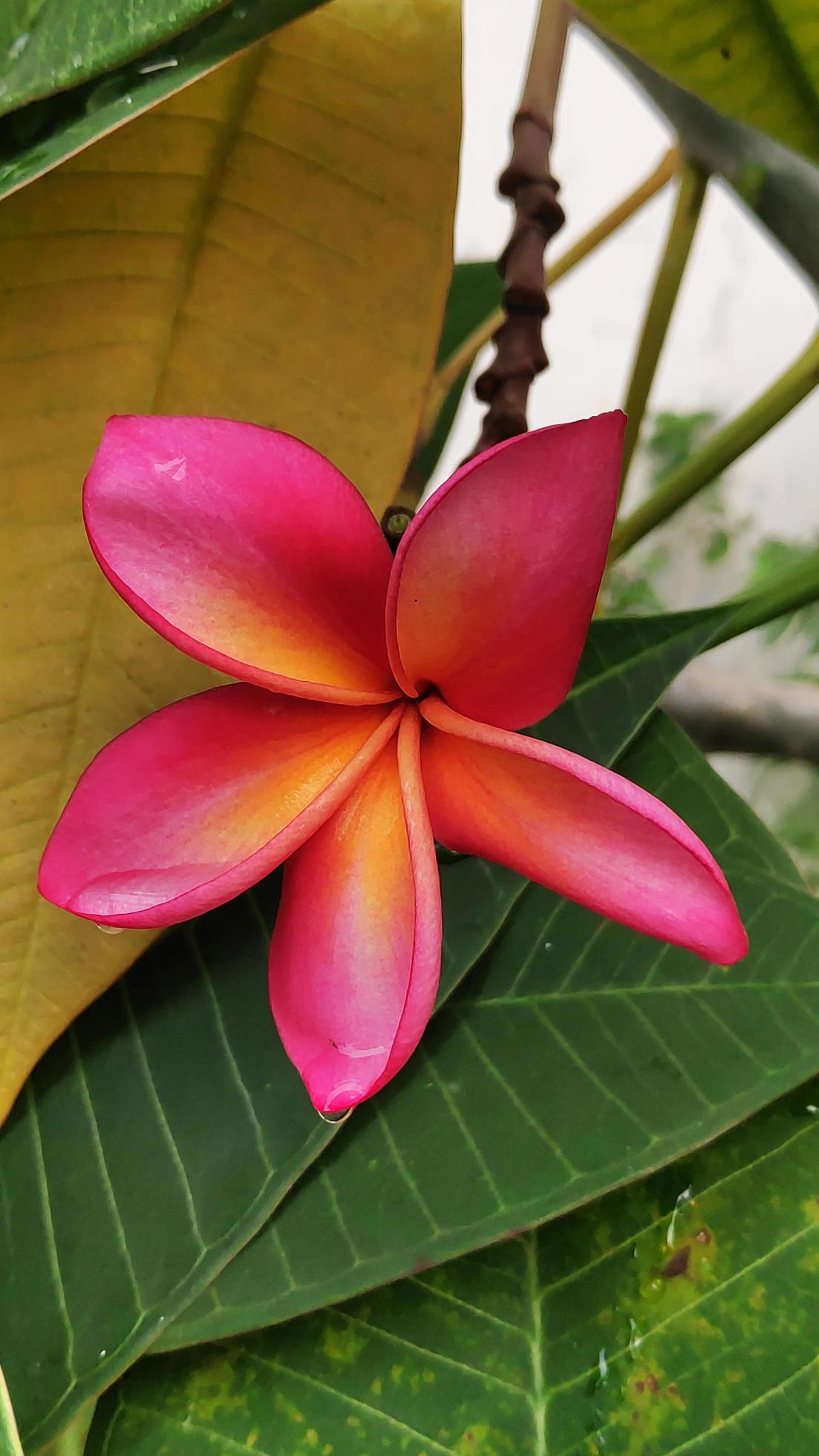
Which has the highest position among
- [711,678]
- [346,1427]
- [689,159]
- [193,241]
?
[689,159]

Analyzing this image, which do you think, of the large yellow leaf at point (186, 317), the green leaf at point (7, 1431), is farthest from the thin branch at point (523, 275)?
the green leaf at point (7, 1431)

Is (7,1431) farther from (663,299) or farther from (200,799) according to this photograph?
(663,299)

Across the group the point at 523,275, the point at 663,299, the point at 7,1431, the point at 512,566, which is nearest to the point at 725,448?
the point at 663,299

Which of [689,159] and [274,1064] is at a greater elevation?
[689,159]

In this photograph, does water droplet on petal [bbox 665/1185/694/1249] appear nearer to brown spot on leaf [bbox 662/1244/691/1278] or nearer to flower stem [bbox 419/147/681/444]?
A: brown spot on leaf [bbox 662/1244/691/1278]

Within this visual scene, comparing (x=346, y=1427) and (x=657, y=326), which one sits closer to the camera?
(x=346, y=1427)

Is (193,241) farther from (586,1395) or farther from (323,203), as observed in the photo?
(586,1395)

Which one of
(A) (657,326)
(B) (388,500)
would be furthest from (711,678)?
(B) (388,500)
